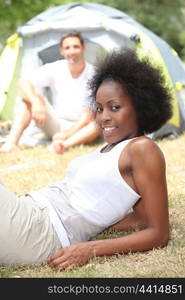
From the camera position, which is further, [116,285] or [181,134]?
[181,134]

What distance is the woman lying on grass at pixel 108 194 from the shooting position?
2.09 m

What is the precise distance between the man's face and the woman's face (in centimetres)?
287

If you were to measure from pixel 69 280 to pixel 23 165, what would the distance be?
245 cm

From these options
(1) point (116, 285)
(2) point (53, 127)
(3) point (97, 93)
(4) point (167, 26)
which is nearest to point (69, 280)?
(1) point (116, 285)

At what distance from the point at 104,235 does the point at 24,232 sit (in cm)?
52

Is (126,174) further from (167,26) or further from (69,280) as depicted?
(167,26)

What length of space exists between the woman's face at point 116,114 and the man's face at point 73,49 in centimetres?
287

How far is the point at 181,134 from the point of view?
17.7 feet

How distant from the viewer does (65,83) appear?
5.30m

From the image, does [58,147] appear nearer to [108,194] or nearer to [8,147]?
[8,147]

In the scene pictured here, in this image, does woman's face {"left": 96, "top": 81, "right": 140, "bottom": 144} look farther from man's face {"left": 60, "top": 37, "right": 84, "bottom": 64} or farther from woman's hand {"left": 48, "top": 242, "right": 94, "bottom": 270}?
man's face {"left": 60, "top": 37, "right": 84, "bottom": 64}

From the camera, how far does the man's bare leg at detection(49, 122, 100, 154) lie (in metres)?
4.74

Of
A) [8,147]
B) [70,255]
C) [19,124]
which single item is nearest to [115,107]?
[70,255]

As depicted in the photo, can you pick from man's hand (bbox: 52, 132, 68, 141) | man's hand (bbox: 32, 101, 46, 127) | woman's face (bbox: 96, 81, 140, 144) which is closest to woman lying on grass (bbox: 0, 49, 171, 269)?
woman's face (bbox: 96, 81, 140, 144)
